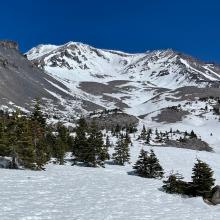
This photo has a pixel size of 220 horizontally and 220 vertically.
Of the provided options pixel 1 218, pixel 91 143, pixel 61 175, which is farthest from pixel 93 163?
pixel 1 218

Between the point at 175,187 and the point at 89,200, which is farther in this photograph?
the point at 175,187

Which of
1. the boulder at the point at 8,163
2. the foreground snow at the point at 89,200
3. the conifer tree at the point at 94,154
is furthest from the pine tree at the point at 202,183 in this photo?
the conifer tree at the point at 94,154

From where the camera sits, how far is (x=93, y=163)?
246ft

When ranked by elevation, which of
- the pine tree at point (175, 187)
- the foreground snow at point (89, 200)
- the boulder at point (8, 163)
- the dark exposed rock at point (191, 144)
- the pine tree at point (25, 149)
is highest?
the dark exposed rock at point (191, 144)

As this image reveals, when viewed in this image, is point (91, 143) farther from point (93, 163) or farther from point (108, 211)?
point (108, 211)

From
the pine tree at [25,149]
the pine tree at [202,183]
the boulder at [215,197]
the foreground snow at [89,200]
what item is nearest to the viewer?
the foreground snow at [89,200]

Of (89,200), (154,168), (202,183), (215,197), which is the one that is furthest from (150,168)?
(89,200)

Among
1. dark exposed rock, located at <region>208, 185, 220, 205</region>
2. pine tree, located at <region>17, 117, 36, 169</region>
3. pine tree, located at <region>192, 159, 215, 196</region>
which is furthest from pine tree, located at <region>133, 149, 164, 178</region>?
dark exposed rock, located at <region>208, 185, 220, 205</region>

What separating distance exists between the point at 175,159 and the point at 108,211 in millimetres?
70703

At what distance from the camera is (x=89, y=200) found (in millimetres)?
31891

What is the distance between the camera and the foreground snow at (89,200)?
26920 mm

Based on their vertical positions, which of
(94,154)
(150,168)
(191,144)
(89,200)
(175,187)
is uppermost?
(191,144)

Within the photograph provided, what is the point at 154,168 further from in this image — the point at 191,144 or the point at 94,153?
the point at 191,144

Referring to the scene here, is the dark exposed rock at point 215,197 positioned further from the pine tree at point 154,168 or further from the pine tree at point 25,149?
the pine tree at point 154,168
